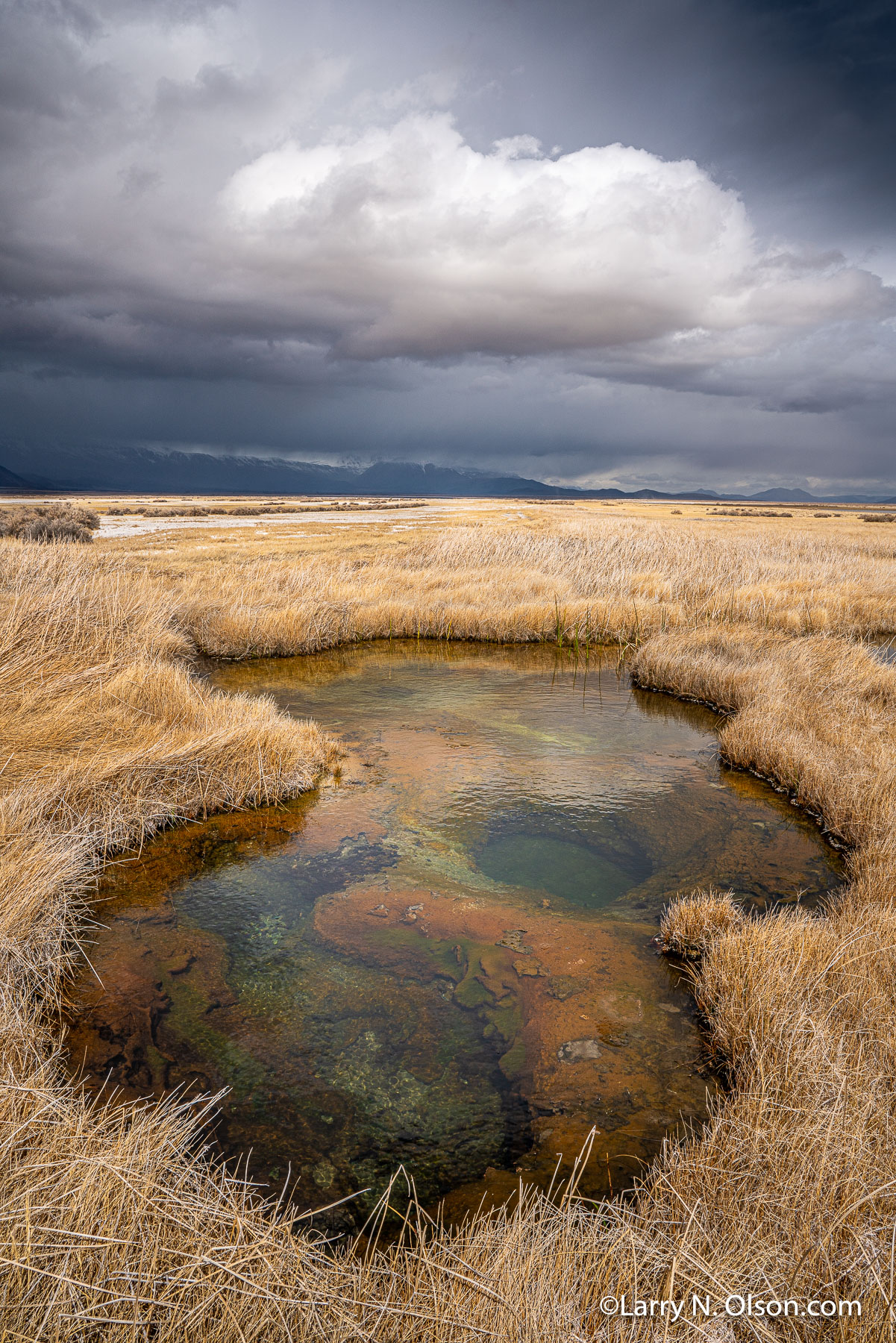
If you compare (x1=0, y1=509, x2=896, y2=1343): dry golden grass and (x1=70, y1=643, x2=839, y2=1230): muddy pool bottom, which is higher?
(x1=0, y1=509, x2=896, y2=1343): dry golden grass

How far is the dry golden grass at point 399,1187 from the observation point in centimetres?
230

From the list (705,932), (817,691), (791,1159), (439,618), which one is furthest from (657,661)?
(791,1159)

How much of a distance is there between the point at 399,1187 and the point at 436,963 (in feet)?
5.83

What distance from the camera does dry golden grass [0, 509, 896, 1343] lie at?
2297mm

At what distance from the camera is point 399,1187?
3498 mm

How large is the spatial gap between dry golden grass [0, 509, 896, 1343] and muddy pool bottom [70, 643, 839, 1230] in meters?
0.33

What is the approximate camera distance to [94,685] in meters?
8.07

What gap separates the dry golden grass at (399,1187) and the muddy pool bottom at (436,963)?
0.33 m

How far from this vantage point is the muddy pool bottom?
3779 millimetres

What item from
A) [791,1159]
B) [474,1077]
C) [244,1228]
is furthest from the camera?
[474,1077]

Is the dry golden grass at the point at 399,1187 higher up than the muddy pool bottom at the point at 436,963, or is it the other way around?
the dry golden grass at the point at 399,1187

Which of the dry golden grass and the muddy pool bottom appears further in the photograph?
the muddy pool bottom

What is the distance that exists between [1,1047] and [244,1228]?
1.83 metres

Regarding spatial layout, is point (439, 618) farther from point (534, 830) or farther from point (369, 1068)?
point (369, 1068)
